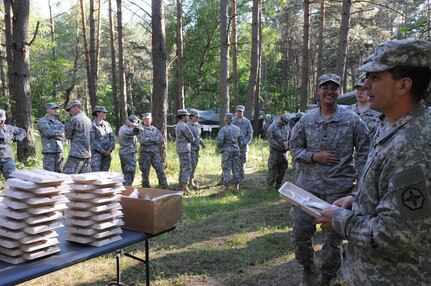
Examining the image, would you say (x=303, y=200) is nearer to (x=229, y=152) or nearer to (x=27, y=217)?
(x=27, y=217)

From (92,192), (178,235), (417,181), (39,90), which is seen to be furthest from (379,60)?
(39,90)

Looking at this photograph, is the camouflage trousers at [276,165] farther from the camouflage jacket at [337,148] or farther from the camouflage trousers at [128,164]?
the camouflage jacket at [337,148]

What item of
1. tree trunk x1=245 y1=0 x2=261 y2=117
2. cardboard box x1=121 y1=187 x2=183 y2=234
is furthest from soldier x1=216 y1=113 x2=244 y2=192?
tree trunk x1=245 y1=0 x2=261 y2=117

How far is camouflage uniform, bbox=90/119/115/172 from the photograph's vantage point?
8664 millimetres

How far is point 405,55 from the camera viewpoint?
1.68m

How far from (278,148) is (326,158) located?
235 inches

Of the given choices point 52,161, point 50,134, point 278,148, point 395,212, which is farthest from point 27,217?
point 278,148

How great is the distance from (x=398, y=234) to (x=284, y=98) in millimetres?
37319

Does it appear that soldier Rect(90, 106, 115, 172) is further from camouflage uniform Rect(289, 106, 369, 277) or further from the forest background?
camouflage uniform Rect(289, 106, 369, 277)

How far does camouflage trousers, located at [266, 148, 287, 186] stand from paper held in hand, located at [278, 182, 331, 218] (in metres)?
7.16

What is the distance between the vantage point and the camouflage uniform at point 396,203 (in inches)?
61.4

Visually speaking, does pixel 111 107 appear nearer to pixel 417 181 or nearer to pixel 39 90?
pixel 39 90

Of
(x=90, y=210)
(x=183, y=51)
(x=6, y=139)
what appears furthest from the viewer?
(x=183, y=51)

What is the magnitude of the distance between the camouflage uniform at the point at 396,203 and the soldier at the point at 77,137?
7093 millimetres
